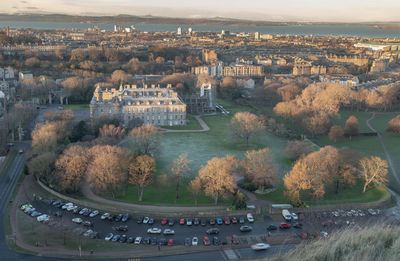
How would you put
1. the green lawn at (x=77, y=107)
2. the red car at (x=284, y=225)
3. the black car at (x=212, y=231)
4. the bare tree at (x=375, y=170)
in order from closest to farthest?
the black car at (x=212, y=231) → the red car at (x=284, y=225) → the bare tree at (x=375, y=170) → the green lawn at (x=77, y=107)

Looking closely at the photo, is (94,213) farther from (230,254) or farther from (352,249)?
(352,249)

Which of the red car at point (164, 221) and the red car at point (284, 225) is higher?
the red car at point (284, 225)

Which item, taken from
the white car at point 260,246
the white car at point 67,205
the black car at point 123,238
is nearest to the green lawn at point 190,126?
the white car at point 67,205

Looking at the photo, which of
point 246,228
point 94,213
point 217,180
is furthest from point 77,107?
point 246,228

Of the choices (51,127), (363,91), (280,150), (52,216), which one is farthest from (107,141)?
(363,91)

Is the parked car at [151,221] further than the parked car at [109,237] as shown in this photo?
Yes

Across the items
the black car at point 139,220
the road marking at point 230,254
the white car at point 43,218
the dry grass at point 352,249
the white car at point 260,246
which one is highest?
the dry grass at point 352,249

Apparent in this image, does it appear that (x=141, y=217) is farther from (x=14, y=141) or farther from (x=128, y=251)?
(x=14, y=141)

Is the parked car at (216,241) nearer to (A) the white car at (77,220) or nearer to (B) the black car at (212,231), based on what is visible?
(B) the black car at (212,231)
